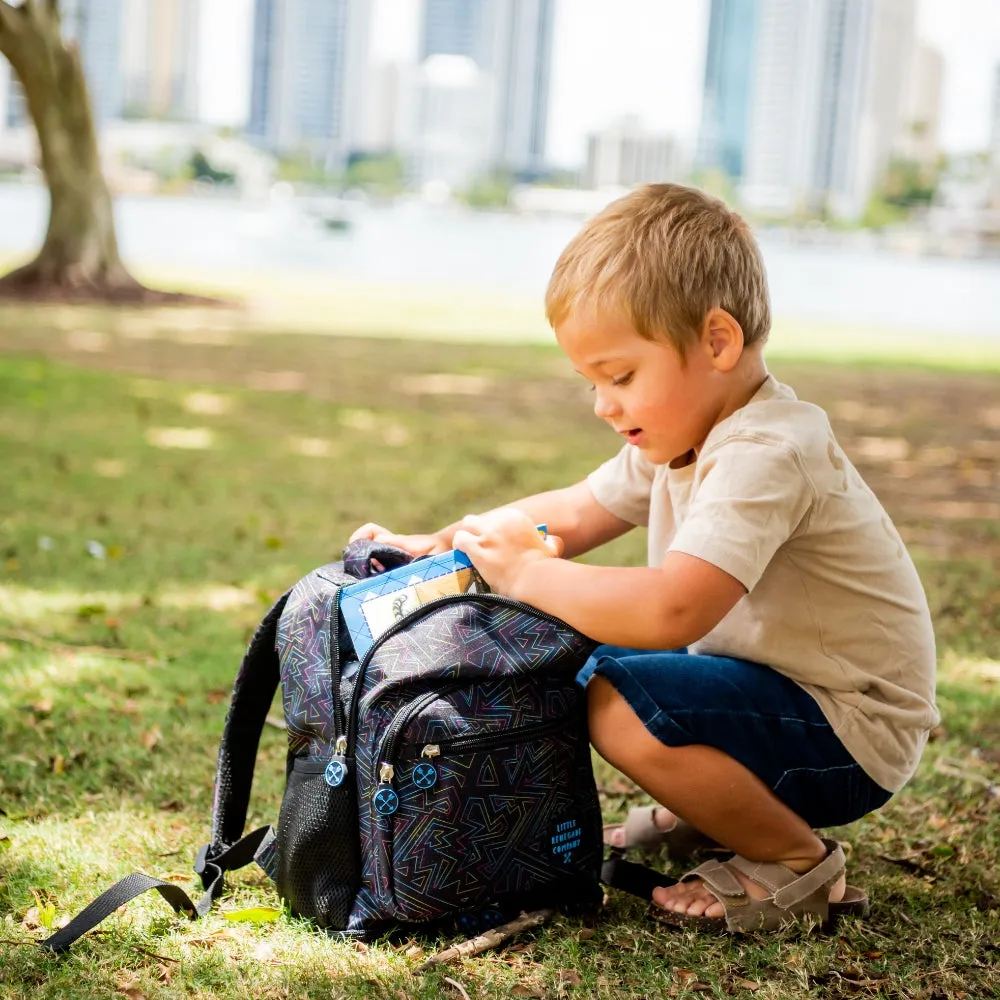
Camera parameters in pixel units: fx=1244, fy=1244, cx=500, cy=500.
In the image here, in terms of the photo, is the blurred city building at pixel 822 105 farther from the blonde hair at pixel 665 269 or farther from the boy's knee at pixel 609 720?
the boy's knee at pixel 609 720

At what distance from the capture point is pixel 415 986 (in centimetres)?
194

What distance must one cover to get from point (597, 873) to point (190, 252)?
35.3 meters

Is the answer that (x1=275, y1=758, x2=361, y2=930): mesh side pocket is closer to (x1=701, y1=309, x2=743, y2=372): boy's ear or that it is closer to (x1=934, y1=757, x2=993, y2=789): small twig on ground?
(x1=701, y1=309, x2=743, y2=372): boy's ear

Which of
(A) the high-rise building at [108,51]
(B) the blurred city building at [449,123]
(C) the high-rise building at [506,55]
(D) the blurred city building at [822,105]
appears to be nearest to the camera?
(D) the blurred city building at [822,105]

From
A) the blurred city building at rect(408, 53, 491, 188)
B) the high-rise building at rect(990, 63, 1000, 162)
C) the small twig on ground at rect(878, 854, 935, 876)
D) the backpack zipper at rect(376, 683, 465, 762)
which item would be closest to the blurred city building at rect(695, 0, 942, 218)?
the high-rise building at rect(990, 63, 1000, 162)

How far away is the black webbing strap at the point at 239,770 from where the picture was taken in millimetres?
2273

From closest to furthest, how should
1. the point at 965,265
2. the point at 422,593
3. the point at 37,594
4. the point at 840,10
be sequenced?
the point at 422,593
the point at 37,594
the point at 965,265
the point at 840,10

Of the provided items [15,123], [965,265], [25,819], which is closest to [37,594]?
[25,819]

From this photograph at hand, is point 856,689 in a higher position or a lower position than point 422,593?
lower

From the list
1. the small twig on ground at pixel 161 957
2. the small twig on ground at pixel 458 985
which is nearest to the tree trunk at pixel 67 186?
the small twig on ground at pixel 161 957

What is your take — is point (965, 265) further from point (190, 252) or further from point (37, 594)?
point (37, 594)

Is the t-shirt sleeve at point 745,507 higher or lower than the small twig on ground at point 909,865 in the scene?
higher

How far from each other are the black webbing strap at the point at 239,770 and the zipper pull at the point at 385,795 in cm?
39

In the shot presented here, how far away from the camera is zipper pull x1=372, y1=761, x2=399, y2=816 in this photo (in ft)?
6.53
